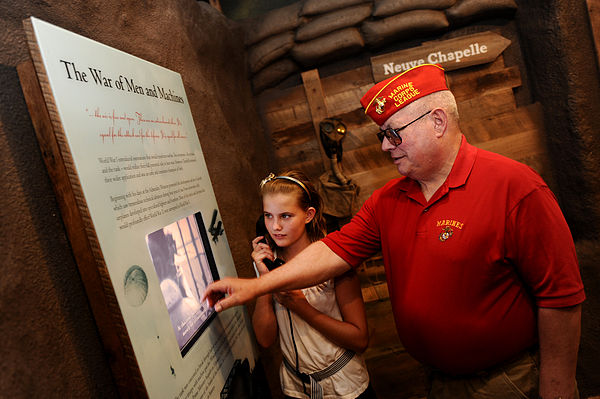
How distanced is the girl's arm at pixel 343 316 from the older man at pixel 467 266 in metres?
0.10

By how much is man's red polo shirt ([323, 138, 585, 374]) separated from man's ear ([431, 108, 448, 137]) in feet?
0.38

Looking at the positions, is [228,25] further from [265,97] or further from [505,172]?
[505,172]

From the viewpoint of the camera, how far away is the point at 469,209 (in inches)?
53.7

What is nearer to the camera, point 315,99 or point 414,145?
point 414,145

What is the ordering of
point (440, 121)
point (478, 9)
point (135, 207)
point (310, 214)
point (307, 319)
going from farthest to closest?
point (478, 9)
point (310, 214)
point (307, 319)
point (440, 121)
point (135, 207)

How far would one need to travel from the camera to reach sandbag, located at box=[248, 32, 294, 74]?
3125 mm

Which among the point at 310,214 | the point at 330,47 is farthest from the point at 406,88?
the point at 330,47

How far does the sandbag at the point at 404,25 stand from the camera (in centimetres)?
302

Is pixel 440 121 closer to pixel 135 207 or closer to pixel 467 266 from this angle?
pixel 467 266

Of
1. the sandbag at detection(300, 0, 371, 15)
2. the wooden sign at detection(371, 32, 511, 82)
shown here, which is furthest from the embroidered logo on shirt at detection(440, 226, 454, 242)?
the sandbag at detection(300, 0, 371, 15)

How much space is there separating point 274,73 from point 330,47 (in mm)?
532

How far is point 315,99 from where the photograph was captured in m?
3.29

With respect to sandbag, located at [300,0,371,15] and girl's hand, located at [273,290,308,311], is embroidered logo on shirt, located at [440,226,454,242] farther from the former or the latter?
sandbag, located at [300,0,371,15]

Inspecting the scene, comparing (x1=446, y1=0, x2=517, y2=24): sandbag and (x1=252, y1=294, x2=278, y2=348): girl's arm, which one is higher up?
(x1=446, y1=0, x2=517, y2=24): sandbag
